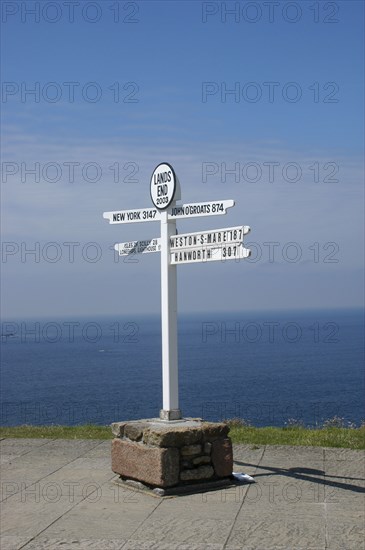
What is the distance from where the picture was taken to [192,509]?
757 centimetres

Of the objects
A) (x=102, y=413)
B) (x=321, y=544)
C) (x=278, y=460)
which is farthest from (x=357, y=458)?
(x=102, y=413)

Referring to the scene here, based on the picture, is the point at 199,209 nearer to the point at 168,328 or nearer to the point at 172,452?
the point at 168,328

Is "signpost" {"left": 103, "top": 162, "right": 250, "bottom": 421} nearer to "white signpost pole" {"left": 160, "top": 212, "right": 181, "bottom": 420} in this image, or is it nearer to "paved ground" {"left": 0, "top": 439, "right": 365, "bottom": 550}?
"white signpost pole" {"left": 160, "top": 212, "right": 181, "bottom": 420}

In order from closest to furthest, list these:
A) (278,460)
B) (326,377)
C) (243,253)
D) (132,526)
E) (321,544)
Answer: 1. (321,544)
2. (132,526)
3. (243,253)
4. (278,460)
5. (326,377)

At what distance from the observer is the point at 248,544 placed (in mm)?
6484

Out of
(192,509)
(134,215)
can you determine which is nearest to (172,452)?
(192,509)

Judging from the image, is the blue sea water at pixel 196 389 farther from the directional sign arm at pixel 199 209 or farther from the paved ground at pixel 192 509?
the directional sign arm at pixel 199 209

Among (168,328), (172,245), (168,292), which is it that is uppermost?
(172,245)

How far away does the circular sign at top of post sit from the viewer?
889cm

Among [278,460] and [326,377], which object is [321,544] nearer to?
[278,460]

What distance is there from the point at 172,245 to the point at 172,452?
7.47ft

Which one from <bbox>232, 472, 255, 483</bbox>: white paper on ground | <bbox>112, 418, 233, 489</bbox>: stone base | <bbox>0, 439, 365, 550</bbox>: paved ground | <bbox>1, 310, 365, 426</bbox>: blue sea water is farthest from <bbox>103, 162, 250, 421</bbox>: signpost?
<bbox>1, 310, 365, 426</bbox>: blue sea water

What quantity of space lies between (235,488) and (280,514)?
1147 millimetres

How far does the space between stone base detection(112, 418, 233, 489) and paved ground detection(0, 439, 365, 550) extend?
228 millimetres
